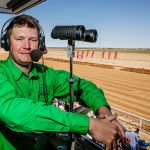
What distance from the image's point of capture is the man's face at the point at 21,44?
239 centimetres

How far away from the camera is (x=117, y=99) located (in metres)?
11.9

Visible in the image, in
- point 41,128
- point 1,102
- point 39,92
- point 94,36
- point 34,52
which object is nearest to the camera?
point 41,128

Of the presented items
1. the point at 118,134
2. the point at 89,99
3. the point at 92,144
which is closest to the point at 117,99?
the point at 92,144

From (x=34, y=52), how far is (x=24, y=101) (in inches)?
34.4

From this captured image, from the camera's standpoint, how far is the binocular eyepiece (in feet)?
6.46

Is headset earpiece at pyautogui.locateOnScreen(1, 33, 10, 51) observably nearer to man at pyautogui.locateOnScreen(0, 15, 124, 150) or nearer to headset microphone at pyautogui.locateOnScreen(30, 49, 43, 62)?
man at pyautogui.locateOnScreen(0, 15, 124, 150)

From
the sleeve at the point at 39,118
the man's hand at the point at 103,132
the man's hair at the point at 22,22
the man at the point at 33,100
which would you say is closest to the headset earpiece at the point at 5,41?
the man at the point at 33,100

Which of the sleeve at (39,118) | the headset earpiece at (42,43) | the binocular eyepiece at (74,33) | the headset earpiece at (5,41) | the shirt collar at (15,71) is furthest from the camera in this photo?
the headset earpiece at (42,43)

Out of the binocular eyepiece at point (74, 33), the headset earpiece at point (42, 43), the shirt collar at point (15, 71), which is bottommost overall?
the shirt collar at point (15, 71)

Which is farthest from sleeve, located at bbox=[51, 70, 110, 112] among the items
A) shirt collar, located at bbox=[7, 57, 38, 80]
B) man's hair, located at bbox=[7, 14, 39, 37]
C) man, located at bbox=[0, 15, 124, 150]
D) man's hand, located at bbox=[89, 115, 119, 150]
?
man's hand, located at bbox=[89, 115, 119, 150]

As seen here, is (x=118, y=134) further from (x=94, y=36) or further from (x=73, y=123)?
(x=94, y=36)

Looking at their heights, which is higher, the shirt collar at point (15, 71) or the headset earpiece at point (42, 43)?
the headset earpiece at point (42, 43)

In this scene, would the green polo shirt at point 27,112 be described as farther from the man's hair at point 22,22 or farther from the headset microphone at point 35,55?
the man's hair at point 22,22

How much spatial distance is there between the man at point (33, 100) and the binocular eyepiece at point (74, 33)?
1.48 ft
